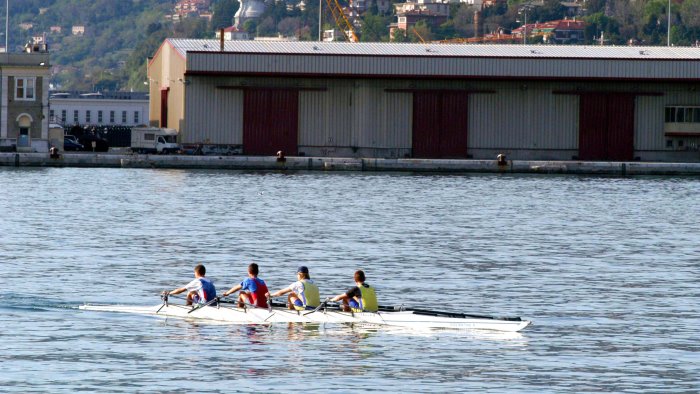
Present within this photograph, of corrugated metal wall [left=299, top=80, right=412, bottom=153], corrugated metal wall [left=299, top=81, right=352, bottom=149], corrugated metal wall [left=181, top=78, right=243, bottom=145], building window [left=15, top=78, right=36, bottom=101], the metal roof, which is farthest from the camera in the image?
building window [left=15, top=78, right=36, bottom=101]

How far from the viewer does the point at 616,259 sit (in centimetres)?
6981

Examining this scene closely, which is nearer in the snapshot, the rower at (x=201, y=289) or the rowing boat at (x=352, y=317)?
the rowing boat at (x=352, y=317)

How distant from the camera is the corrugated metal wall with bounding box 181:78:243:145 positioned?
13625 centimetres

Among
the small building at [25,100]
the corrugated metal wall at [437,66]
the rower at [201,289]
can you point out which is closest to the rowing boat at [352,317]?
the rower at [201,289]

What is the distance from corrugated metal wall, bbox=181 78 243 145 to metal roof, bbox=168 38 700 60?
4058mm

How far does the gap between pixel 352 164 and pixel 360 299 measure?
8896 centimetres

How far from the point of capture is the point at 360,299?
45.8 m

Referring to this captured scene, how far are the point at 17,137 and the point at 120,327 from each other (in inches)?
3921

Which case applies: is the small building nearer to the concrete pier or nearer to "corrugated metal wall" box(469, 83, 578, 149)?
the concrete pier

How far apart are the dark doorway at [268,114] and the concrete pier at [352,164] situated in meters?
3.09

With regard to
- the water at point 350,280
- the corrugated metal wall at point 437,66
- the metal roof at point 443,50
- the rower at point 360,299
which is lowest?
the water at point 350,280

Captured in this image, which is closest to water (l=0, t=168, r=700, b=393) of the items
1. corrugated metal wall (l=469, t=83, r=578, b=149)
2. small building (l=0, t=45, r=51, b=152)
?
corrugated metal wall (l=469, t=83, r=578, b=149)

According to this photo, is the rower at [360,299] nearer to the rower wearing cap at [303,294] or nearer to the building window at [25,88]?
the rower wearing cap at [303,294]

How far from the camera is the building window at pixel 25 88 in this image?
143000 millimetres
